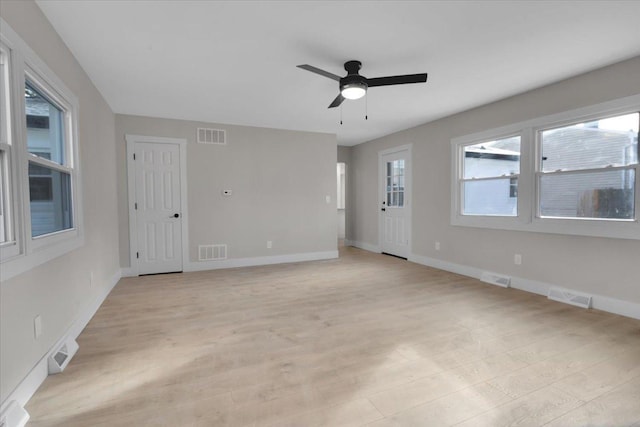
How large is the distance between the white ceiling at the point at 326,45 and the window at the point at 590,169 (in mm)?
648

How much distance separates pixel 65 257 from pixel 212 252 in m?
2.80

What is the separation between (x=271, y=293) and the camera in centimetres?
387

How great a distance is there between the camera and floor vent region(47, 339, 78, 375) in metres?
2.07

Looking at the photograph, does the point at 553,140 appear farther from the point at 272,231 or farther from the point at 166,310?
the point at 166,310

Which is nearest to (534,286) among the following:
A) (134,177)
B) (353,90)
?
(353,90)

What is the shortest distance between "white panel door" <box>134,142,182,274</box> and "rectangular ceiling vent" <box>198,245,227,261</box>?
12.8 inches

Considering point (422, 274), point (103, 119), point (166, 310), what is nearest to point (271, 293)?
Answer: point (166, 310)

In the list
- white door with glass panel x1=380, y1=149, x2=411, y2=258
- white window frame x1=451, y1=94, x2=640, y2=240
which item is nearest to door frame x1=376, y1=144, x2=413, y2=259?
white door with glass panel x1=380, y1=149, x2=411, y2=258

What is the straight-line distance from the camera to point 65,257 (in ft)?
8.12

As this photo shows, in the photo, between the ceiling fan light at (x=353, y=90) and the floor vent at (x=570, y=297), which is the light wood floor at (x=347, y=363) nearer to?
the floor vent at (x=570, y=297)

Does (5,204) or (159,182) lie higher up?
(159,182)

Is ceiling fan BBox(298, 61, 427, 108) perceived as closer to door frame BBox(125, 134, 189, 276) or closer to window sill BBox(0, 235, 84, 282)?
window sill BBox(0, 235, 84, 282)

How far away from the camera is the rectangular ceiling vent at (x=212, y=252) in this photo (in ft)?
17.0

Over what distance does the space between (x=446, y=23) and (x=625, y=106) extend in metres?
2.15
